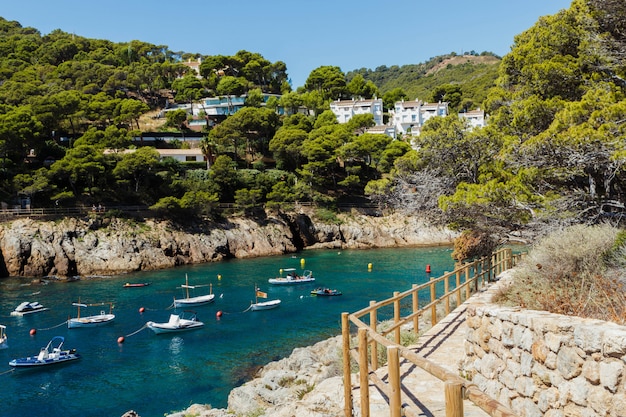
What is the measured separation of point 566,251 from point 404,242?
56066mm

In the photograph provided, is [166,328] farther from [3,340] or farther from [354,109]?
[354,109]

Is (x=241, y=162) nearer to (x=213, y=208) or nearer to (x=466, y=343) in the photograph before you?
(x=213, y=208)

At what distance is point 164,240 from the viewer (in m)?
52.5

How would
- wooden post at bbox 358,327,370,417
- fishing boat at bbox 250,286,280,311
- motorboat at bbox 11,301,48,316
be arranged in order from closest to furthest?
wooden post at bbox 358,327,370,417 < motorboat at bbox 11,301,48,316 < fishing boat at bbox 250,286,280,311

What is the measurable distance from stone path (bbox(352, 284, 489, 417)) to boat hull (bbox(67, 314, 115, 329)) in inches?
947

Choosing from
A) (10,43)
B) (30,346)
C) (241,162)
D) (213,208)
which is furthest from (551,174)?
(10,43)

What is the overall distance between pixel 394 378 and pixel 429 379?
4405 millimetres

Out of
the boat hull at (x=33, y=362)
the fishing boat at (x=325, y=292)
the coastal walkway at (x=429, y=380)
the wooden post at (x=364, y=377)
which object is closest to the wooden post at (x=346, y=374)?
the coastal walkway at (x=429, y=380)

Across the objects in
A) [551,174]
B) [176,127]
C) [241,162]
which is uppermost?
[176,127]

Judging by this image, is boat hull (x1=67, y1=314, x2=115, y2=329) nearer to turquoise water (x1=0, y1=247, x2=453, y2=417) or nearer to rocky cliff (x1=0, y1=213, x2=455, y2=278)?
turquoise water (x1=0, y1=247, x2=453, y2=417)

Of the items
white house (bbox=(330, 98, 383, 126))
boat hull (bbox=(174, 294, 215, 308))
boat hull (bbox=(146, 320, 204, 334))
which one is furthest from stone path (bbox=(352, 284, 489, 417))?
white house (bbox=(330, 98, 383, 126))

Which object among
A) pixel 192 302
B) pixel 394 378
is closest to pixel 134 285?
pixel 192 302

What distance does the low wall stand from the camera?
5.36 metres

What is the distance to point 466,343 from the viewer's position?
9.13 m
